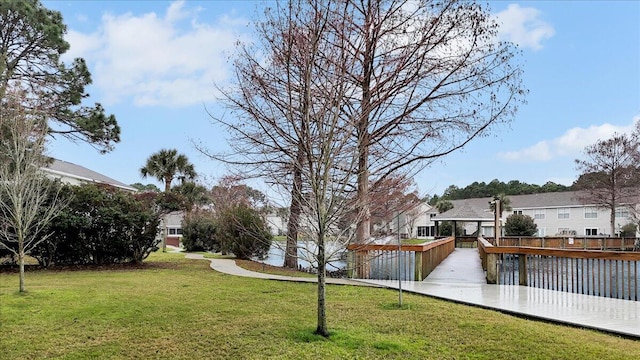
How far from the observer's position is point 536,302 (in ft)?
25.2

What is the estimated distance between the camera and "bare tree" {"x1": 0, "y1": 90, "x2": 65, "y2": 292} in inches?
360

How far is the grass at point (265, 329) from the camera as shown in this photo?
4.93 m

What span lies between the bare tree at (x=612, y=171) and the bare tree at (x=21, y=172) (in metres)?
40.2

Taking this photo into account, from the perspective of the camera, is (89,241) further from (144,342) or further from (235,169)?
(144,342)

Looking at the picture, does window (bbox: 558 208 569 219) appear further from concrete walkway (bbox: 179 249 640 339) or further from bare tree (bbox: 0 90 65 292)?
bare tree (bbox: 0 90 65 292)

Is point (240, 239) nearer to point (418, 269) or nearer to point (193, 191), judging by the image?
point (193, 191)

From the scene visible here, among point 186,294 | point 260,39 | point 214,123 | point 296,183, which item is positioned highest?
point 260,39

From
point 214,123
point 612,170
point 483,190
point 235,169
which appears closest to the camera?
point 214,123

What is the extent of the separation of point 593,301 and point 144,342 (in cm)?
731

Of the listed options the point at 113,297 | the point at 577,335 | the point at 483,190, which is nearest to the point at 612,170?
the point at 483,190

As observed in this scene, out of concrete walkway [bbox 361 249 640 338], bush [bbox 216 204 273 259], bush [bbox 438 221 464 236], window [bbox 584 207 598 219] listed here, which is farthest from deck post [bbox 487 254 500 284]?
window [bbox 584 207 598 219]

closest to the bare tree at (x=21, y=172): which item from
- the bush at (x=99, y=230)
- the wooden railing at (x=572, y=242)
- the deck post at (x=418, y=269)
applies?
the bush at (x=99, y=230)

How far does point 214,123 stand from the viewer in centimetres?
1347

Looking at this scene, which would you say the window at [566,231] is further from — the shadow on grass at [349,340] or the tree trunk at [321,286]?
the tree trunk at [321,286]
